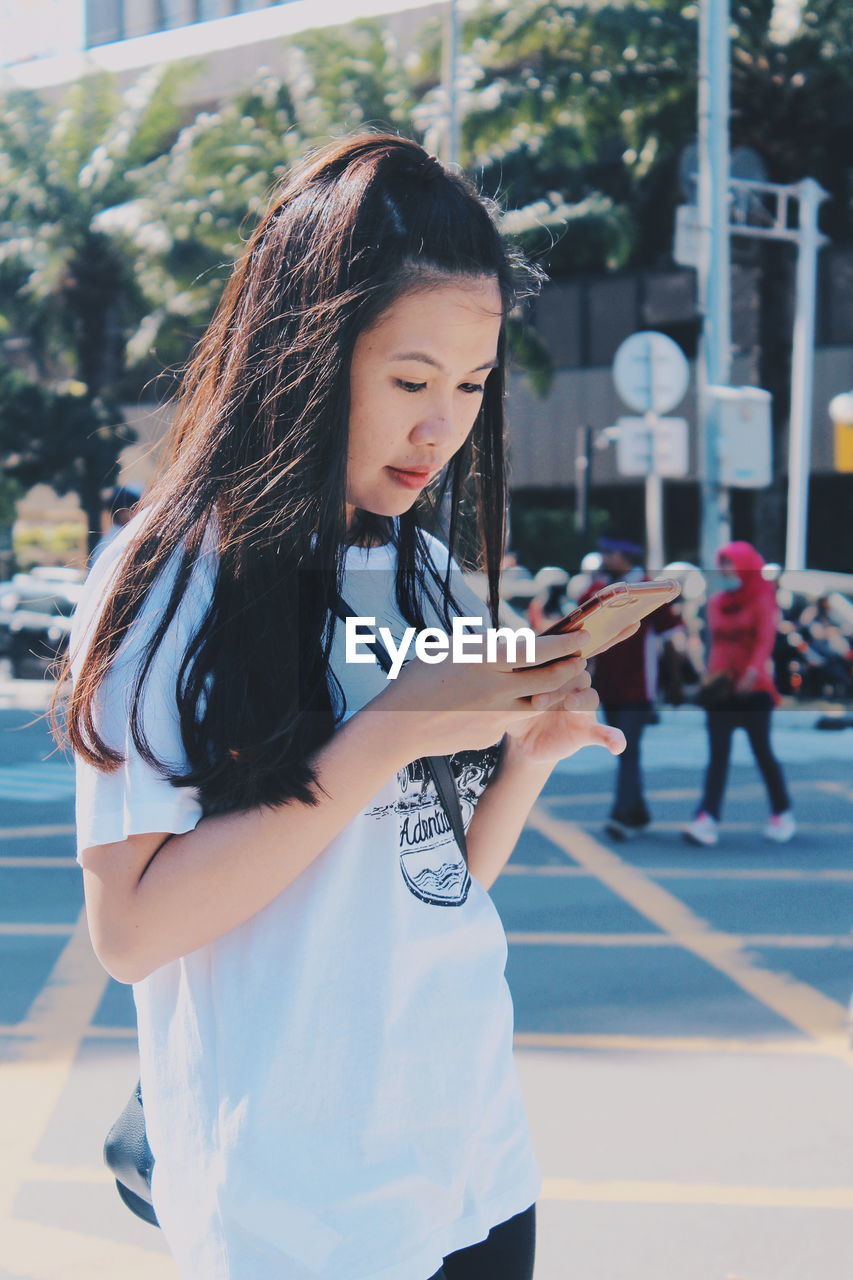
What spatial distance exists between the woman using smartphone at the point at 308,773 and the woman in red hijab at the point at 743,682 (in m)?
6.42

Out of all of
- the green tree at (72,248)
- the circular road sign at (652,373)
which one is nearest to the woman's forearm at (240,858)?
the circular road sign at (652,373)

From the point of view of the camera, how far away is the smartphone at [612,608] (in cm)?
122

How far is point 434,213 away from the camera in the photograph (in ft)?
4.30

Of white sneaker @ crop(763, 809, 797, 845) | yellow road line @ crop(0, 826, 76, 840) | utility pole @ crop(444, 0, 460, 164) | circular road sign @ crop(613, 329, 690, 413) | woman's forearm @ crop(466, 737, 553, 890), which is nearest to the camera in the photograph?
woman's forearm @ crop(466, 737, 553, 890)

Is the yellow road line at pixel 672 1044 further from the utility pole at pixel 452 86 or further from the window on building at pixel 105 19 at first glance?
the window on building at pixel 105 19

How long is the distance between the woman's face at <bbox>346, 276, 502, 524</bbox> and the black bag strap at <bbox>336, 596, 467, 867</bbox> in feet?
0.38

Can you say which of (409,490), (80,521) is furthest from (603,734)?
(80,521)

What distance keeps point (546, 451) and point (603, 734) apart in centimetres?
2527

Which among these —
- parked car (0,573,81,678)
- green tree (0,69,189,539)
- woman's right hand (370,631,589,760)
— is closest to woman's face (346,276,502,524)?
woman's right hand (370,631,589,760)

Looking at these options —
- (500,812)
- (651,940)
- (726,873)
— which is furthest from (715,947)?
(500,812)

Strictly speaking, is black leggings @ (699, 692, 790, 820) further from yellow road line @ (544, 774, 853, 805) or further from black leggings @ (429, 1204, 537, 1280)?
black leggings @ (429, 1204, 537, 1280)

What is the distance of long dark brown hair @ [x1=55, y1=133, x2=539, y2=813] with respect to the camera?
1.17 m

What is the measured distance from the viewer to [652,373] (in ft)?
40.8

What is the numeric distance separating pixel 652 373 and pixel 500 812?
11.3 metres
